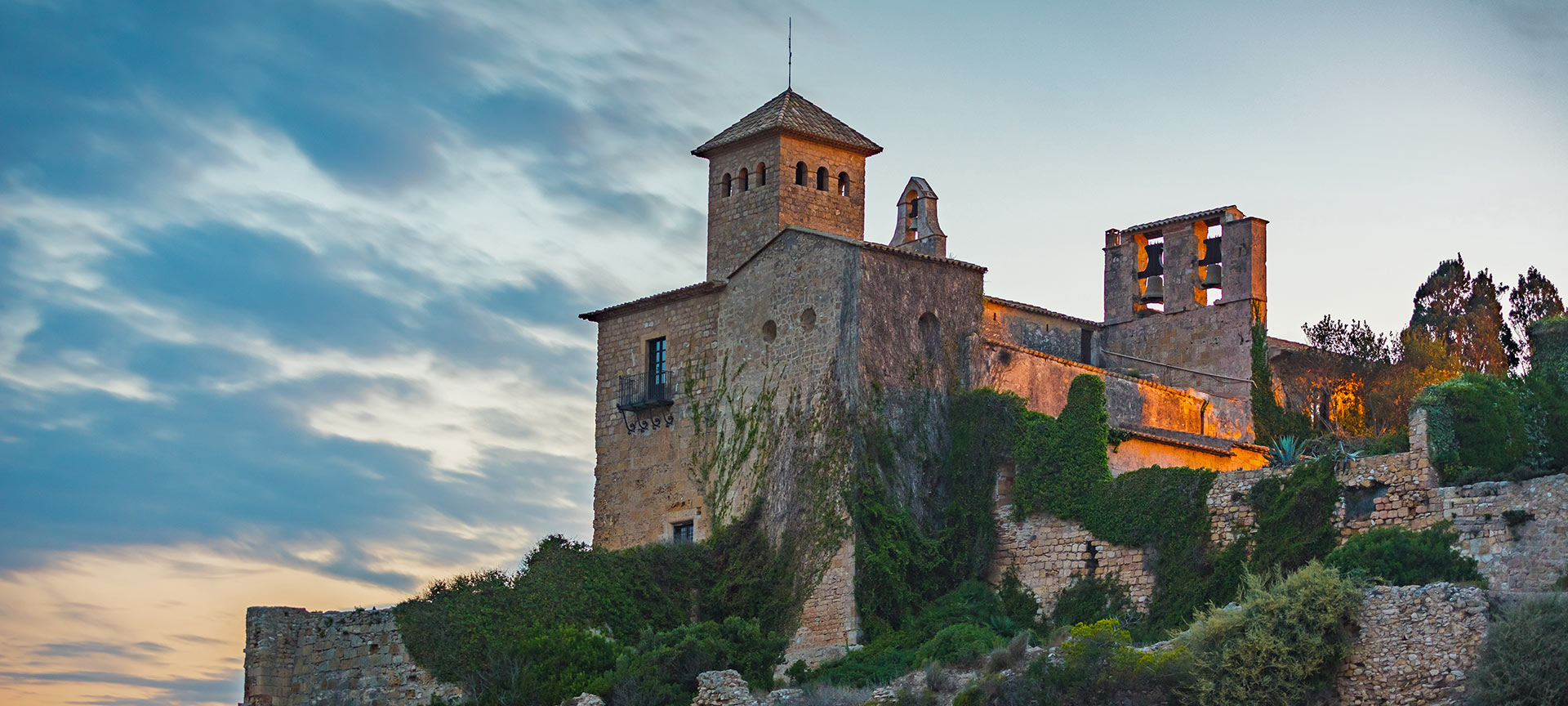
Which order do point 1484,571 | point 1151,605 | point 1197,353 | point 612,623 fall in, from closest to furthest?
point 1484,571
point 1151,605
point 612,623
point 1197,353

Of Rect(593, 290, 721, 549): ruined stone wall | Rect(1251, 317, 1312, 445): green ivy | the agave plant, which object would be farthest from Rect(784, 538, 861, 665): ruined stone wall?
Rect(1251, 317, 1312, 445): green ivy

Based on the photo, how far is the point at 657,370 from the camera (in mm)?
45438

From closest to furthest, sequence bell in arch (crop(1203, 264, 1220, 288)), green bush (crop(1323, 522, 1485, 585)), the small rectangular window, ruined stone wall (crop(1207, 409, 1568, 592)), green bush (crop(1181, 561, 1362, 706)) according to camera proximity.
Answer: green bush (crop(1181, 561, 1362, 706)), ruined stone wall (crop(1207, 409, 1568, 592)), green bush (crop(1323, 522, 1485, 585)), the small rectangular window, bell in arch (crop(1203, 264, 1220, 288))

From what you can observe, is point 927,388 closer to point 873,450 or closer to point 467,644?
point 873,450

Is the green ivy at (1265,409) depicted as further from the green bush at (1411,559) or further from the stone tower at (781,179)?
the green bush at (1411,559)

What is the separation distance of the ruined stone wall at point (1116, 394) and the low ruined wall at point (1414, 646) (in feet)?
40.0

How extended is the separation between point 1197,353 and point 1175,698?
17.5 metres

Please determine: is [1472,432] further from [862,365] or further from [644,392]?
[644,392]

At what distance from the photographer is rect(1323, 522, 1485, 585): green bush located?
105 feet

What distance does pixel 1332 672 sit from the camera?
29781 millimetres

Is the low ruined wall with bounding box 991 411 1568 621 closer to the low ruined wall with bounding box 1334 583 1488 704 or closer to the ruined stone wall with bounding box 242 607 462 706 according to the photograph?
the low ruined wall with bounding box 1334 583 1488 704

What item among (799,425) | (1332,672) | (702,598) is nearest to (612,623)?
(702,598)

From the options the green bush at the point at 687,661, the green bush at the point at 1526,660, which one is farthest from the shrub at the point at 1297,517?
the green bush at the point at 687,661

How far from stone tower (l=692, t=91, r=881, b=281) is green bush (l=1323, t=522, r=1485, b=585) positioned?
15.5 metres
